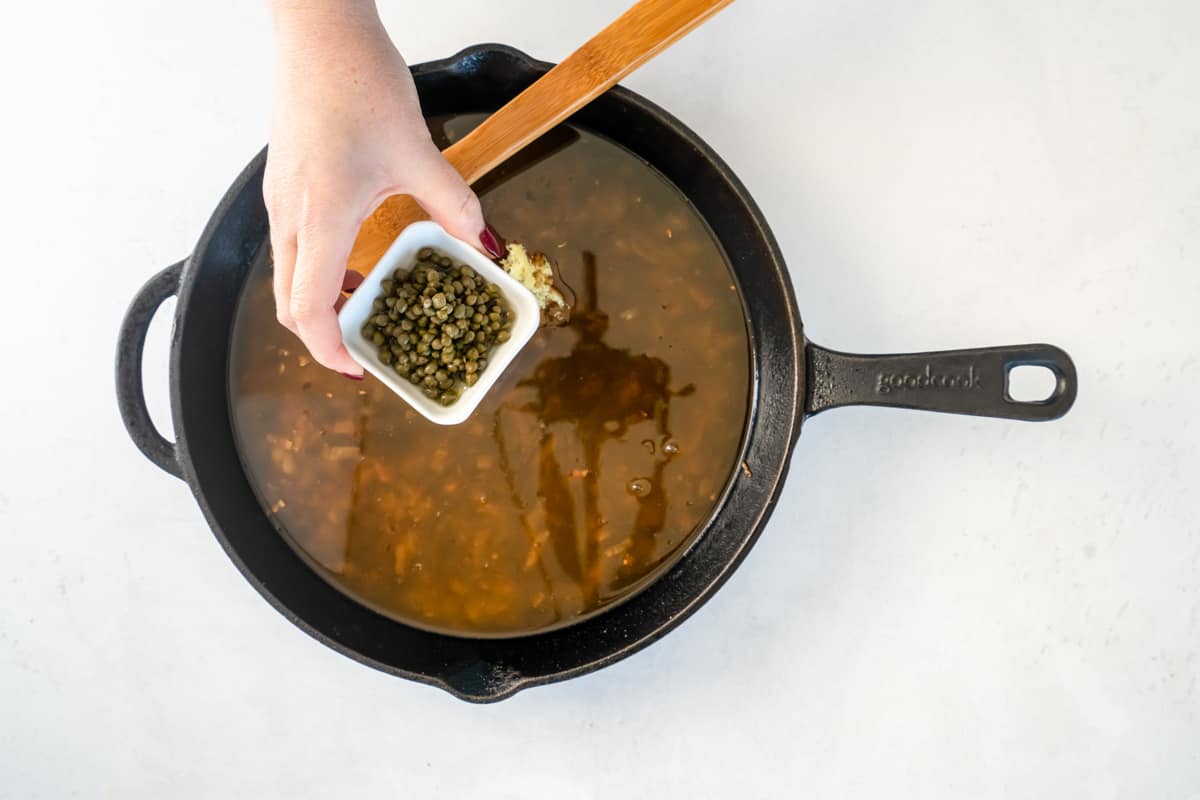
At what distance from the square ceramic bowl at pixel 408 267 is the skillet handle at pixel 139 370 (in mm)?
358

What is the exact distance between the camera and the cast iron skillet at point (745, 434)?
1.42 metres

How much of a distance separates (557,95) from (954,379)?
798 mm

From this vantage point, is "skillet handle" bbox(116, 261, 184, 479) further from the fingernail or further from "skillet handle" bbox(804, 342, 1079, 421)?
"skillet handle" bbox(804, 342, 1079, 421)

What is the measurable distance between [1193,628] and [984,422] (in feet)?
1.88

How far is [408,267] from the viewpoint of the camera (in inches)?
57.6

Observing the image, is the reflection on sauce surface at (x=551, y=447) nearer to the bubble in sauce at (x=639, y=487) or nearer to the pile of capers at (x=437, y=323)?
the bubble in sauce at (x=639, y=487)

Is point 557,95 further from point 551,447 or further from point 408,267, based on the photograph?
point 551,447

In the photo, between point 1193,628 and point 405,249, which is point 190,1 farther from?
point 1193,628

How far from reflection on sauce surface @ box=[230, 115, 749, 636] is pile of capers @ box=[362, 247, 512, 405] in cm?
14

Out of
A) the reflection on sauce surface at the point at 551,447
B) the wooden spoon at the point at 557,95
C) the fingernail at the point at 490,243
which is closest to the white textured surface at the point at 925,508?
the reflection on sauce surface at the point at 551,447

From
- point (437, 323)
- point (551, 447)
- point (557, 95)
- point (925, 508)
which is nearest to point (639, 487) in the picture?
point (551, 447)

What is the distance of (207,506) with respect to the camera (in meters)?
1.48

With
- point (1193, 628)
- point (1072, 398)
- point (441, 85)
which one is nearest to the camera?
point (1072, 398)

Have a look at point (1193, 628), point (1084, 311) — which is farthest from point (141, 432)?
point (1193, 628)
